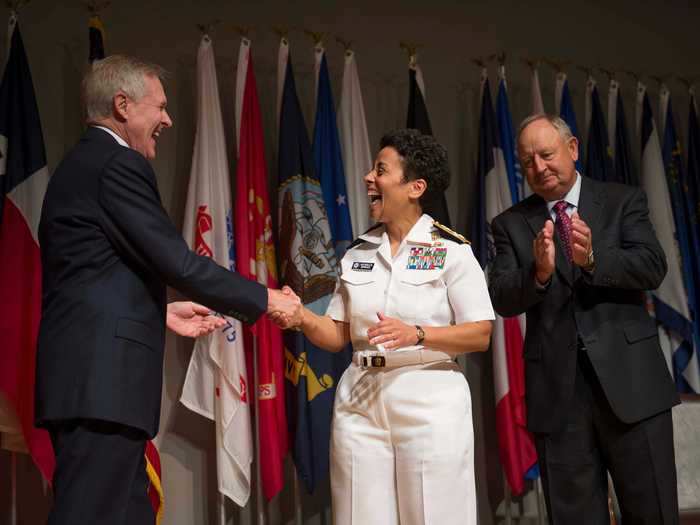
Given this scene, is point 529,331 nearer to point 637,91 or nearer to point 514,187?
point 514,187

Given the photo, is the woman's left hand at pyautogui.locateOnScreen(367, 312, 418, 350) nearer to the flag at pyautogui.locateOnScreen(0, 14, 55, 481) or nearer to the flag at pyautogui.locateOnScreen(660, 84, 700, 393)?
the flag at pyautogui.locateOnScreen(0, 14, 55, 481)

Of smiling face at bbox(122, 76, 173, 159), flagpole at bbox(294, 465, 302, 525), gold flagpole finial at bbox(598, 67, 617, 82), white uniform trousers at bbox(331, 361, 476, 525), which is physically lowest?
flagpole at bbox(294, 465, 302, 525)

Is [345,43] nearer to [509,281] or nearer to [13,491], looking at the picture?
[509,281]

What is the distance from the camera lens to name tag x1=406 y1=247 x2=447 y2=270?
256 centimetres

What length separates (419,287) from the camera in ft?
8.32

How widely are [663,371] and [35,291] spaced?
271 centimetres

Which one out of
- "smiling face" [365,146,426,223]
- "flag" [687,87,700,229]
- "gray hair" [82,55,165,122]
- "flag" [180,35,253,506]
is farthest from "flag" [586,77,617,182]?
"gray hair" [82,55,165,122]

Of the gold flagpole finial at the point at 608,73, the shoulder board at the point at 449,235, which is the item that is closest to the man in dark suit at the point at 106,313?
the shoulder board at the point at 449,235

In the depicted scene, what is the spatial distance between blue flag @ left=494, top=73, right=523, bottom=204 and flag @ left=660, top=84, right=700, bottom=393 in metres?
1.13

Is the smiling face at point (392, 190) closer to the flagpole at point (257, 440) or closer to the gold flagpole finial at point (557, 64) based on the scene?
the flagpole at point (257, 440)

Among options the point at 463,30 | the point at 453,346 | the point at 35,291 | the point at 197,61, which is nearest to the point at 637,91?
the point at 463,30

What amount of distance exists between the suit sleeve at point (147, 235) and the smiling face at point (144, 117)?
172 mm

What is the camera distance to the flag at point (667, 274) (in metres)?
4.77

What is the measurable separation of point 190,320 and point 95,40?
1.95 meters
